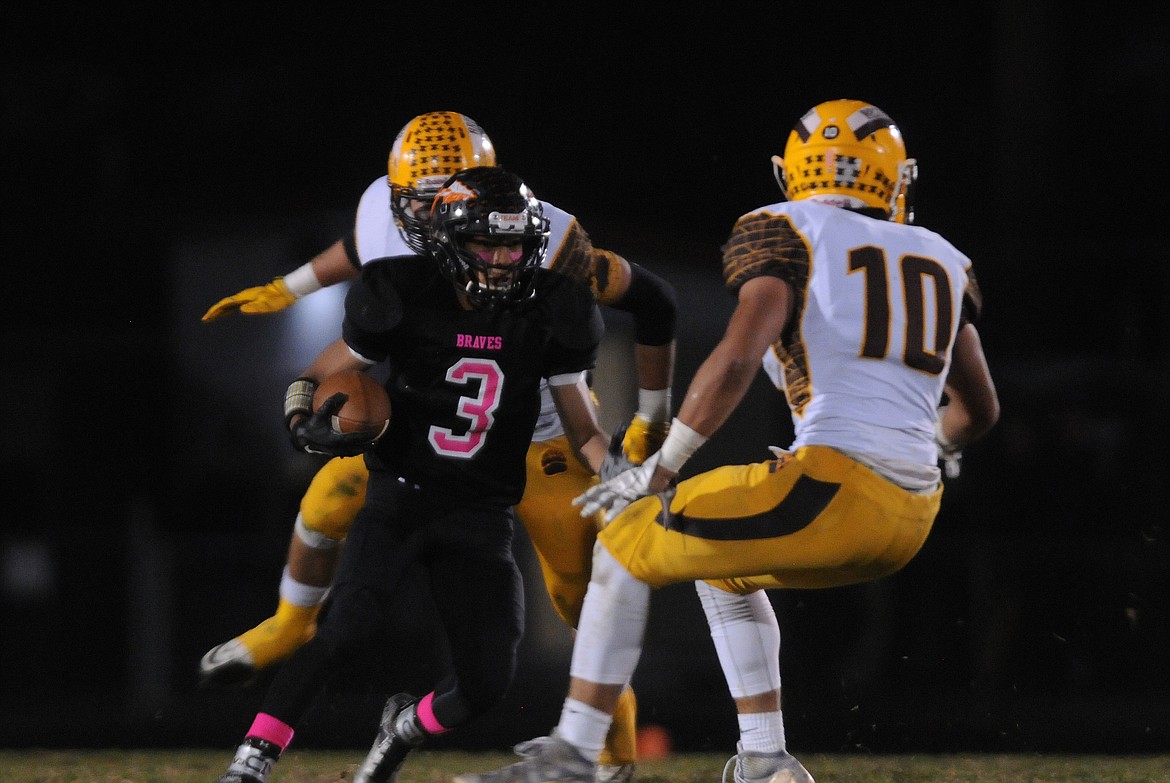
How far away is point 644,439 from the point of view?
413 cm

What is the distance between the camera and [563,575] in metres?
4.07

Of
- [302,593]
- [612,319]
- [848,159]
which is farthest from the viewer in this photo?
[612,319]

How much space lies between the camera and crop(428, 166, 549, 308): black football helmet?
348 centimetres

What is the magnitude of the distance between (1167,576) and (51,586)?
518 centimetres

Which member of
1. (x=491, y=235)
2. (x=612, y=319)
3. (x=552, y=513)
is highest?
(x=491, y=235)

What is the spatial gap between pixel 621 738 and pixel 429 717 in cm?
58

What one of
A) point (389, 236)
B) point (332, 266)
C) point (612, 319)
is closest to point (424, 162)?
point (389, 236)

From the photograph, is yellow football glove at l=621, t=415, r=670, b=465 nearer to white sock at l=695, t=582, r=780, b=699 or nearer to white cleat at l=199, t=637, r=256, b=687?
white sock at l=695, t=582, r=780, b=699

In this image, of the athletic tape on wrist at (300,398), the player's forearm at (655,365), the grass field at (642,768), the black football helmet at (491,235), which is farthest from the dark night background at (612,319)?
the black football helmet at (491,235)

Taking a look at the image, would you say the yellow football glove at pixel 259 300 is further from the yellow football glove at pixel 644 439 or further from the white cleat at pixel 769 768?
the white cleat at pixel 769 768

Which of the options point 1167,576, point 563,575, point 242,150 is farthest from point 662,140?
point 563,575

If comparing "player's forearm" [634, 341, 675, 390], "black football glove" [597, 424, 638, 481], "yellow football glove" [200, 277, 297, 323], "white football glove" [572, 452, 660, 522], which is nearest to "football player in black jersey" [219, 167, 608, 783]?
"black football glove" [597, 424, 638, 481]

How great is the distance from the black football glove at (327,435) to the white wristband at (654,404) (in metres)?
0.96

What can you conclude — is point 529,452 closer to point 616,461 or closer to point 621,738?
point 621,738
